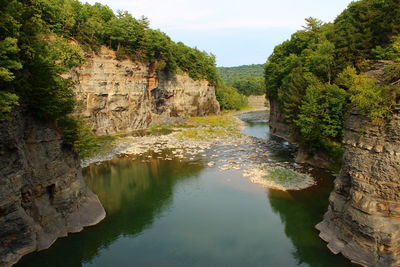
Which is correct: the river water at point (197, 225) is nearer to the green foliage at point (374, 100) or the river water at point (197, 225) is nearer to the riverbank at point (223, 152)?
the riverbank at point (223, 152)

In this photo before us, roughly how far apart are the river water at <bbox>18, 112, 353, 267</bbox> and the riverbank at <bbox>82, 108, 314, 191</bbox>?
6.78 ft

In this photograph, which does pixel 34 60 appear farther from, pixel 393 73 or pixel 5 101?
pixel 393 73

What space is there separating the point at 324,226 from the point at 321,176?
11.9 meters

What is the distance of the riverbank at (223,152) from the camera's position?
3228 cm

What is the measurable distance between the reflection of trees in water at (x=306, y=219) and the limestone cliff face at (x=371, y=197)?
0.91m

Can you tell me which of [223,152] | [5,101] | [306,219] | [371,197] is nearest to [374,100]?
[371,197]

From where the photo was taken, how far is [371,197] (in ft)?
54.7

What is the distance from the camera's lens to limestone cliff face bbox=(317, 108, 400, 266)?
15.9 meters

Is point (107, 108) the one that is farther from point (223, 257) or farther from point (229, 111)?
point (229, 111)

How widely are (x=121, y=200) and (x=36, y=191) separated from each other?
9.25 m

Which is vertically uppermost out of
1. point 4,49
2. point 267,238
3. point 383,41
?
point 383,41

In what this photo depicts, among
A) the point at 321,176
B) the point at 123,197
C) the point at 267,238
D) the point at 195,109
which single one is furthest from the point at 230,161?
the point at 195,109

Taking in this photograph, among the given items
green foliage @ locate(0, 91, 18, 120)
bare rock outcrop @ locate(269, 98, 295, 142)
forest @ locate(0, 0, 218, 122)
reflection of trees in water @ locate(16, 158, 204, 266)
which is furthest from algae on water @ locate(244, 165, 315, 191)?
green foliage @ locate(0, 91, 18, 120)

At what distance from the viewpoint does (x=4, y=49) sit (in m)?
14.3
